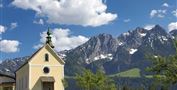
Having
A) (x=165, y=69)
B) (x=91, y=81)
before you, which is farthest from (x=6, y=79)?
(x=165, y=69)

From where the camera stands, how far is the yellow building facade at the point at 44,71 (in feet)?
269

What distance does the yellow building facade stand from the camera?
81875mm

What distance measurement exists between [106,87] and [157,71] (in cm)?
3537

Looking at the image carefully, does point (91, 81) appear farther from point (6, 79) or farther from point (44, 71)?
point (6, 79)

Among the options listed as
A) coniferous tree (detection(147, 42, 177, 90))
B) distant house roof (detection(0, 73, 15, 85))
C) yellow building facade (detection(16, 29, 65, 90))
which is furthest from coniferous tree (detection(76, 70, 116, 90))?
coniferous tree (detection(147, 42, 177, 90))

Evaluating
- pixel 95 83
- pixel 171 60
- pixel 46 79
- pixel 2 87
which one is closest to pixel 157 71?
Result: pixel 171 60

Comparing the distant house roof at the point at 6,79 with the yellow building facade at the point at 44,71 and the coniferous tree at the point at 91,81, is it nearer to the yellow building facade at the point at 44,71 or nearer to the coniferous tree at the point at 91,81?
the yellow building facade at the point at 44,71

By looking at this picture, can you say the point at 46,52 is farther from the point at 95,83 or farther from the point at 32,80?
the point at 95,83

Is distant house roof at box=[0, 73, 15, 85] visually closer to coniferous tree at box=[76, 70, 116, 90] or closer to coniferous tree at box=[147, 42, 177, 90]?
coniferous tree at box=[76, 70, 116, 90]

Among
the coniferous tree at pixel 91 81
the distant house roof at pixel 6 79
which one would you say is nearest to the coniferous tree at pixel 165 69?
the coniferous tree at pixel 91 81

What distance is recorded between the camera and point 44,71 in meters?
83.2

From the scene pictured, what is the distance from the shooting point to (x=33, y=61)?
3268 inches

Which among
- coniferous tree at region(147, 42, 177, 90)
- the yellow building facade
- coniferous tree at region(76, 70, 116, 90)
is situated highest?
the yellow building facade

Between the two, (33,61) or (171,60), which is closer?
(171,60)
